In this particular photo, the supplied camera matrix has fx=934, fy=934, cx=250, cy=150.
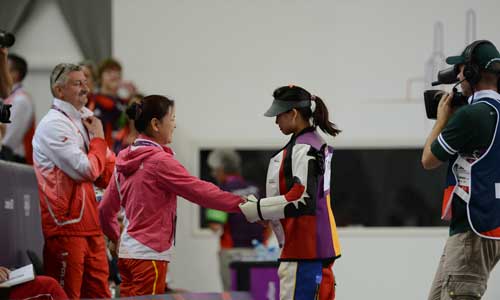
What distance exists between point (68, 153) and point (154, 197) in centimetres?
59

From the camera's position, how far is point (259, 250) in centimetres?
675

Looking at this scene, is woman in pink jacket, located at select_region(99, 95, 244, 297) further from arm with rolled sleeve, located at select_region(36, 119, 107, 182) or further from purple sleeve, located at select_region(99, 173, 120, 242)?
arm with rolled sleeve, located at select_region(36, 119, 107, 182)

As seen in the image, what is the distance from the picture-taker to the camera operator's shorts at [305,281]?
150 inches

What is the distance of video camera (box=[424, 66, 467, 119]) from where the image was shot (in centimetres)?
402

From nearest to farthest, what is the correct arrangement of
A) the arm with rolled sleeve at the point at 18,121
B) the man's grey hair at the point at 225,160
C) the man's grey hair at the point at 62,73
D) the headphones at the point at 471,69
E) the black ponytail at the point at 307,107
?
the headphones at the point at 471,69
the black ponytail at the point at 307,107
the man's grey hair at the point at 62,73
the arm with rolled sleeve at the point at 18,121
the man's grey hair at the point at 225,160

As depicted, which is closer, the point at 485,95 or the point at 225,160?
the point at 485,95

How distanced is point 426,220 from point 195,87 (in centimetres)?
228

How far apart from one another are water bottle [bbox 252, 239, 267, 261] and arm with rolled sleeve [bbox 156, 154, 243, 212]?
8.50 feet

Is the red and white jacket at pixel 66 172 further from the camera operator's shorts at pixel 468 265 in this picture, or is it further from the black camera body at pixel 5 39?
the camera operator's shorts at pixel 468 265

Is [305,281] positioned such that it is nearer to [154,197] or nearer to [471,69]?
[154,197]

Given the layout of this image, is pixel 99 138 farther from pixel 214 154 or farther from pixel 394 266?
pixel 394 266

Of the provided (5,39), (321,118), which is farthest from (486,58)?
(5,39)

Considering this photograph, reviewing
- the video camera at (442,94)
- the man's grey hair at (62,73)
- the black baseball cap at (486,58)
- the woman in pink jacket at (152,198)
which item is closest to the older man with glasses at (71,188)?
the man's grey hair at (62,73)

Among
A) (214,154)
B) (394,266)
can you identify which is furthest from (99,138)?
(394,266)
